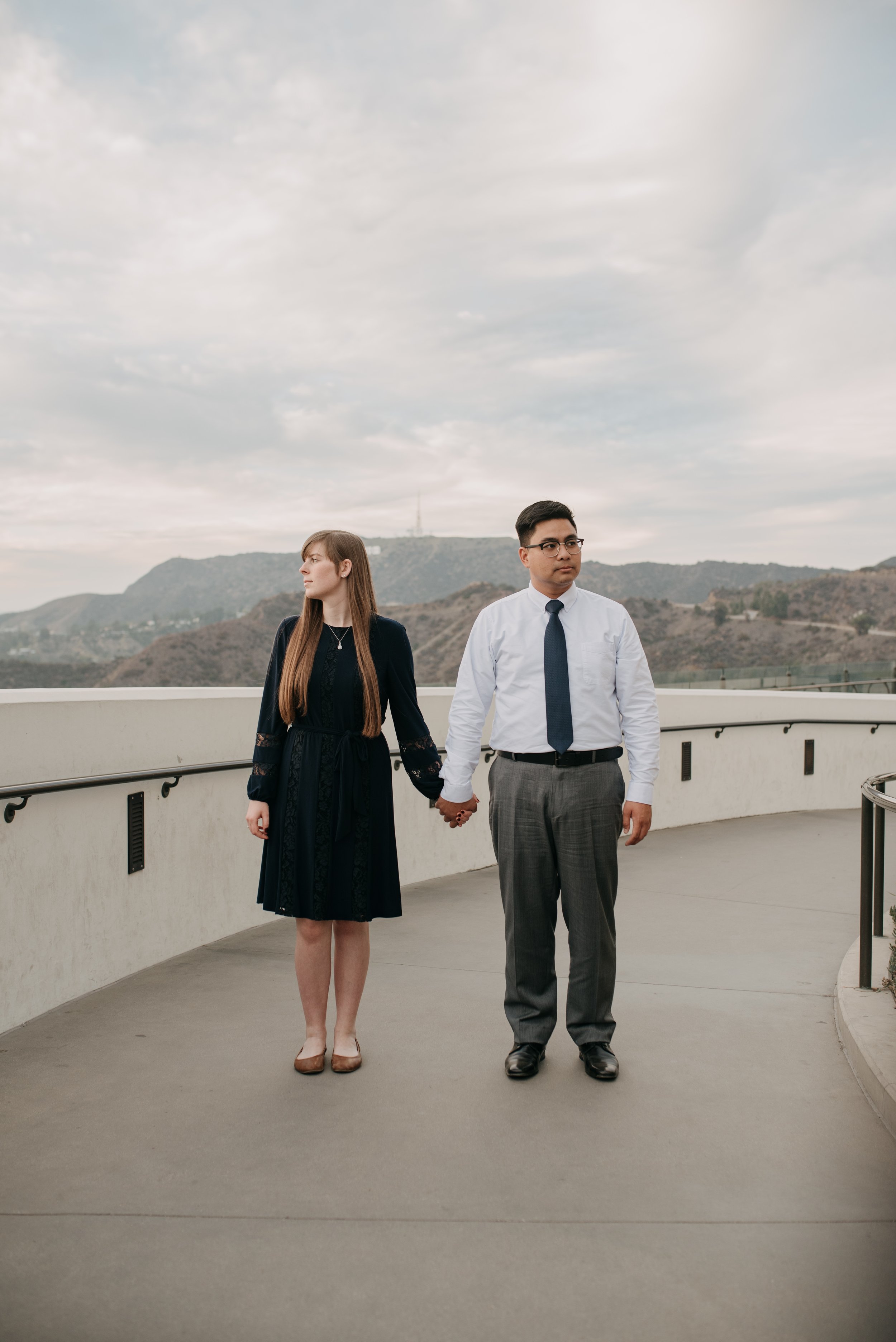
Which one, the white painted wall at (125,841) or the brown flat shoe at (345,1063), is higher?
the white painted wall at (125,841)

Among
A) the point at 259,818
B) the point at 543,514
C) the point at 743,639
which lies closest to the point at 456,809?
the point at 259,818

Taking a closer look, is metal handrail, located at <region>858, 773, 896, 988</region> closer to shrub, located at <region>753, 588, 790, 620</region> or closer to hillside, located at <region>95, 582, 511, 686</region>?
hillside, located at <region>95, 582, 511, 686</region>

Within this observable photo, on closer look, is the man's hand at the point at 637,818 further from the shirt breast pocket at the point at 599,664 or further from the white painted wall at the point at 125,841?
the white painted wall at the point at 125,841

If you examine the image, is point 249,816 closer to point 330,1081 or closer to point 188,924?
point 330,1081

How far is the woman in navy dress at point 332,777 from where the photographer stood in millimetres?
3094

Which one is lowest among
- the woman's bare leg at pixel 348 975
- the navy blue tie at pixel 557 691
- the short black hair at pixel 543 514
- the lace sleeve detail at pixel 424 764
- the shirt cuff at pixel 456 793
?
the woman's bare leg at pixel 348 975

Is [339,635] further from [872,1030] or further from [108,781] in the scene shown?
[872,1030]

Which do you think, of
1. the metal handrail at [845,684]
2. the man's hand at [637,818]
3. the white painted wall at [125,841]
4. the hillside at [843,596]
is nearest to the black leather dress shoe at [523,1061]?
the man's hand at [637,818]

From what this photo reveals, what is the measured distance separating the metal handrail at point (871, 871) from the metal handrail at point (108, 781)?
173 cm

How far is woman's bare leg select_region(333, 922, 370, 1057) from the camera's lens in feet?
10.5

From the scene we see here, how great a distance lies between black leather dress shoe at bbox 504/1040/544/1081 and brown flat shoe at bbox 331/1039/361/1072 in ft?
1.58

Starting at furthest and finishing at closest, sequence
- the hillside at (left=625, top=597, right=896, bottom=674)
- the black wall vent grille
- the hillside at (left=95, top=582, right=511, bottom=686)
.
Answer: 1. the hillside at (left=625, top=597, right=896, bottom=674)
2. the hillside at (left=95, top=582, right=511, bottom=686)
3. the black wall vent grille

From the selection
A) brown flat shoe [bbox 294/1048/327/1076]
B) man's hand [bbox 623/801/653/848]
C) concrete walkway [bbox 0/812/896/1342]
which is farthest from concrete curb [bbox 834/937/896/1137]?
brown flat shoe [bbox 294/1048/327/1076]

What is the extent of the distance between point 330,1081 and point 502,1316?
4.13 feet
